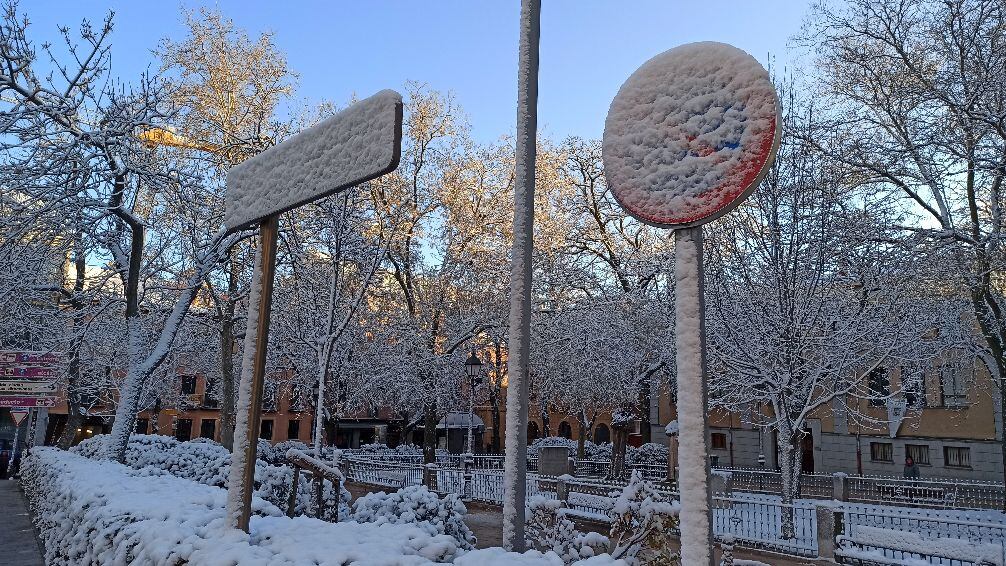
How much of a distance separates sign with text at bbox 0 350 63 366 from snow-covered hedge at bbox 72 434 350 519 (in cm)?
225

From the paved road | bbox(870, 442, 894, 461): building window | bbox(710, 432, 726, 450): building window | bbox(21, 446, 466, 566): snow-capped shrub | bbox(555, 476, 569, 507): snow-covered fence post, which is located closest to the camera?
bbox(21, 446, 466, 566): snow-capped shrub

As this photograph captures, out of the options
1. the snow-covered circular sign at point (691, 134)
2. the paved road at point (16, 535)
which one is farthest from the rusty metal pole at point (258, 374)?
the paved road at point (16, 535)

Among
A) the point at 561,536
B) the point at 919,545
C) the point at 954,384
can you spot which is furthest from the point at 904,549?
the point at 954,384

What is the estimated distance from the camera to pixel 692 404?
243 cm

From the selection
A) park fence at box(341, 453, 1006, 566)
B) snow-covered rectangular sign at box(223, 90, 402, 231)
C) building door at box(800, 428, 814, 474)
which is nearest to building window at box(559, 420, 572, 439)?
building door at box(800, 428, 814, 474)

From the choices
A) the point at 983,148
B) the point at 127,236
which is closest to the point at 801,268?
the point at 983,148

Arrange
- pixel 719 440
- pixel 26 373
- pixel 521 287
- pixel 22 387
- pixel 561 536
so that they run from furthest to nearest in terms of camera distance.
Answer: pixel 719 440, pixel 22 387, pixel 26 373, pixel 561 536, pixel 521 287

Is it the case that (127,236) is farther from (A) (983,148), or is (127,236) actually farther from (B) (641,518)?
(A) (983,148)

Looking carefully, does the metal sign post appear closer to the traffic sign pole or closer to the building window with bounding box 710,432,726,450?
the traffic sign pole

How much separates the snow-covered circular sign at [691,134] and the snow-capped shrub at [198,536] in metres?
1.82

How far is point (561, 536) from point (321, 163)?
180 inches

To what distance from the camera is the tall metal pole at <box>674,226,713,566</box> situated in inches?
92.0

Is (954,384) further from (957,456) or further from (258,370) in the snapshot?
(258,370)

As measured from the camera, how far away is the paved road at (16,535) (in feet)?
31.6
